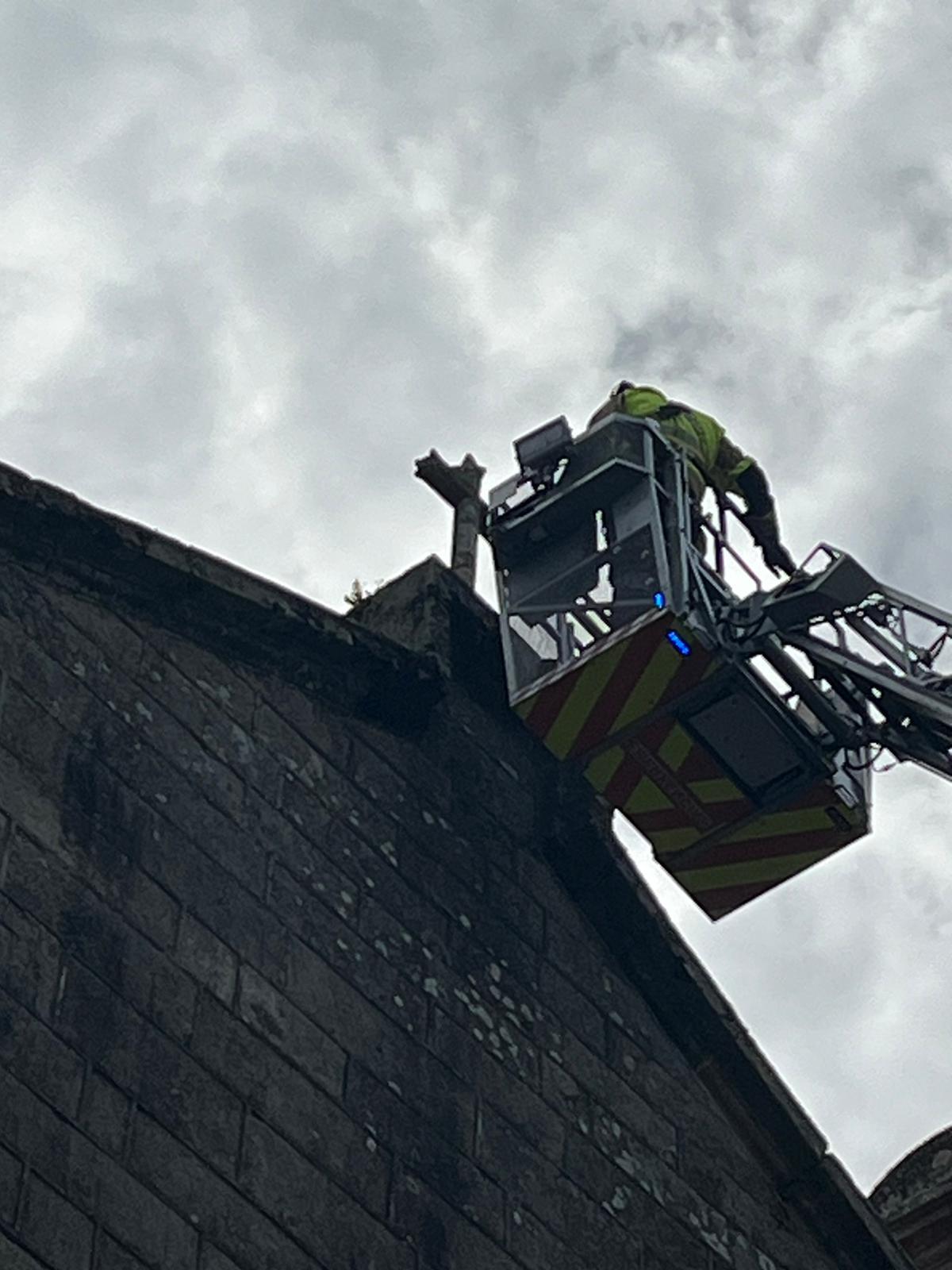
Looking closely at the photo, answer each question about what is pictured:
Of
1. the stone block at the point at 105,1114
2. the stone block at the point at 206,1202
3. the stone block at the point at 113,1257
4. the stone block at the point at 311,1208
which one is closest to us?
the stone block at the point at 113,1257

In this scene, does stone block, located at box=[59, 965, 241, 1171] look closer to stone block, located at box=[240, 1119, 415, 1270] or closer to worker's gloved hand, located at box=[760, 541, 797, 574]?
stone block, located at box=[240, 1119, 415, 1270]

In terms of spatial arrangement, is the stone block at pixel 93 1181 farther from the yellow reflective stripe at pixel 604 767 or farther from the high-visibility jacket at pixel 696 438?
the high-visibility jacket at pixel 696 438

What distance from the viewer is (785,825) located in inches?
456

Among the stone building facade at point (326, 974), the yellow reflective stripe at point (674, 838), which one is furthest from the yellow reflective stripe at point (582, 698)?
the yellow reflective stripe at point (674, 838)

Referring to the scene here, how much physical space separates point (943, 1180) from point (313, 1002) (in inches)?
212

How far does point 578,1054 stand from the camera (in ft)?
33.0

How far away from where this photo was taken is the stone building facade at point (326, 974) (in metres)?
7.80

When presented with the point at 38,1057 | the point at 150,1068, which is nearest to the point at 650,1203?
the point at 150,1068

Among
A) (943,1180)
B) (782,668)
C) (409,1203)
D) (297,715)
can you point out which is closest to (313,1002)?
(409,1203)

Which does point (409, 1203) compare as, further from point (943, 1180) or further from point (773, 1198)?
point (943, 1180)

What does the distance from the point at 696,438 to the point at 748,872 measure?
2139mm

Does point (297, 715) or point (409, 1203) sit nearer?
point (409, 1203)

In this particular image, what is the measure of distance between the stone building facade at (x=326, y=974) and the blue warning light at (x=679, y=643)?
793mm

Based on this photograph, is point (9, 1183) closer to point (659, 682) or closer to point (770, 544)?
point (659, 682)
